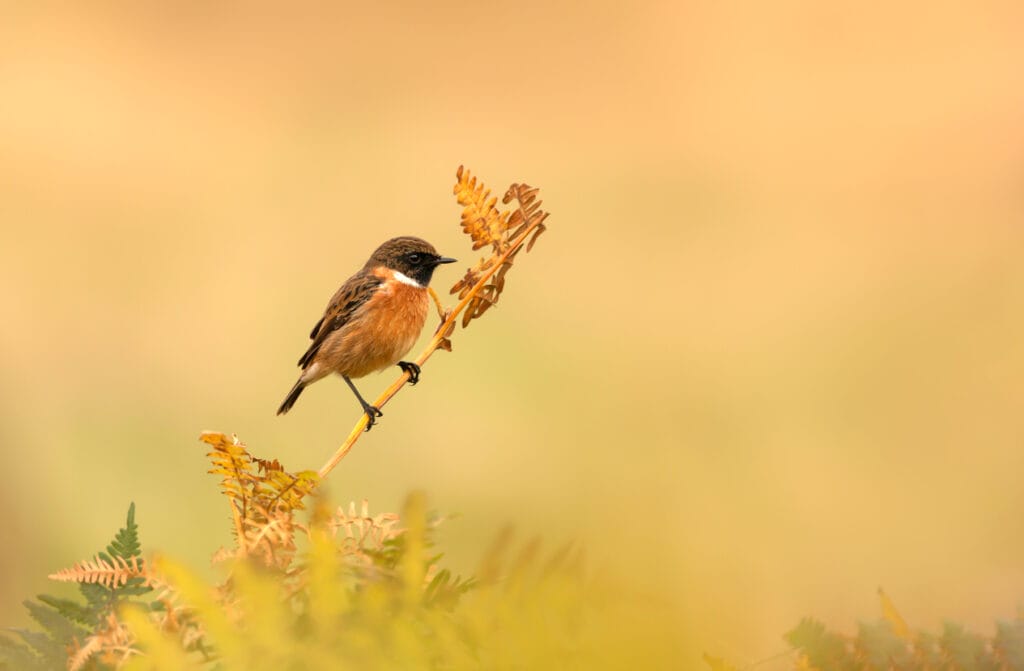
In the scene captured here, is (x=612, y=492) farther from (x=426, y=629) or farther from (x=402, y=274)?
(x=402, y=274)

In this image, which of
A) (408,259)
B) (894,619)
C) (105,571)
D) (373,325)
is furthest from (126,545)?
(373,325)

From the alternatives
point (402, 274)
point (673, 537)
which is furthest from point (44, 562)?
point (402, 274)

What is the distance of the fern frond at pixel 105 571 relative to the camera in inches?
18.3

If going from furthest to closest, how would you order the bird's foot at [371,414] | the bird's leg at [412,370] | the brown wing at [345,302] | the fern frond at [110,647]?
the brown wing at [345,302] < the bird's leg at [412,370] < the bird's foot at [371,414] < the fern frond at [110,647]

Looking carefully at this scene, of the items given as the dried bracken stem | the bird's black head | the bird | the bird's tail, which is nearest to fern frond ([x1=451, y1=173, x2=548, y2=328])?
the dried bracken stem

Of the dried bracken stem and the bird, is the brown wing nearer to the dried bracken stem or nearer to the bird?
the bird

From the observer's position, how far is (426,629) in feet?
1.45

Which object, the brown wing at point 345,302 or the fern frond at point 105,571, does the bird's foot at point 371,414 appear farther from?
the brown wing at point 345,302

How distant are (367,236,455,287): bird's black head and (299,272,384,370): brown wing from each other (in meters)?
0.04

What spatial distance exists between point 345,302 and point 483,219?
1039 millimetres

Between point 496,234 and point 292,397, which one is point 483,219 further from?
point 292,397

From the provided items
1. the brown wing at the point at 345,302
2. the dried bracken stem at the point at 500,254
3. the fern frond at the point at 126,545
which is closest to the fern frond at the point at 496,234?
the dried bracken stem at the point at 500,254

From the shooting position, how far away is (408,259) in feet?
5.24

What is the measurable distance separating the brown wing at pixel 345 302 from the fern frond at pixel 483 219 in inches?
35.6
